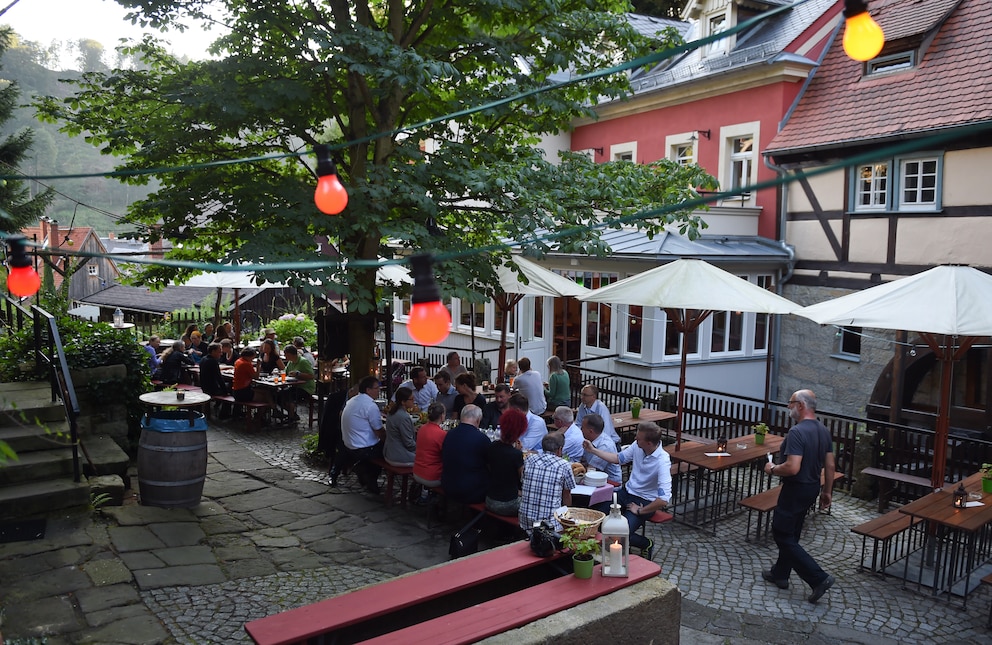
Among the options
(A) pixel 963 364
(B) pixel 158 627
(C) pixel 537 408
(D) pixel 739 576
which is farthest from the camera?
(A) pixel 963 364

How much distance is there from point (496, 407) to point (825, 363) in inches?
360

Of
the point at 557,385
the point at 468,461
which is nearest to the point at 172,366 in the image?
the point at 557,385

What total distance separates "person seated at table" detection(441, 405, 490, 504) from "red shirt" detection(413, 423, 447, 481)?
0.43 metres

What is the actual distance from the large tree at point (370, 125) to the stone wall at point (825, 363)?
288 inches

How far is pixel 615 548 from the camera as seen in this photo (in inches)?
203

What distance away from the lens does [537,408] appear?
36.4ft

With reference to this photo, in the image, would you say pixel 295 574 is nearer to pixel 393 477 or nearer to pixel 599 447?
pixel 393 477

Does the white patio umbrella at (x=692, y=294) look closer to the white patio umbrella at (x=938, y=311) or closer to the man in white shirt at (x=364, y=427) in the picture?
the white patio umbrella at (x=938, y=311)

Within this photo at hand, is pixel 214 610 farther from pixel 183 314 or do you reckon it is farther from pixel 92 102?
pixel 183 314

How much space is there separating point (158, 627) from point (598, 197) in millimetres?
6561

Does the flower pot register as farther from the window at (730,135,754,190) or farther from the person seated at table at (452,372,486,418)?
the window at (730,135,754,190)

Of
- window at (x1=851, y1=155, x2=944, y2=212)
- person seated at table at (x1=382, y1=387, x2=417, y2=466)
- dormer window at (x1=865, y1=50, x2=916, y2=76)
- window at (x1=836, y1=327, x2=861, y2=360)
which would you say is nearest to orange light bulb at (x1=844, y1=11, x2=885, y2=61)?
person seated at table at (x1=382, y1=387, x2=417, y2=466)

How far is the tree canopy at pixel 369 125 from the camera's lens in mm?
8320

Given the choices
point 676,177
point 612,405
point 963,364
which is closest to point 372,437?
point 676,177
